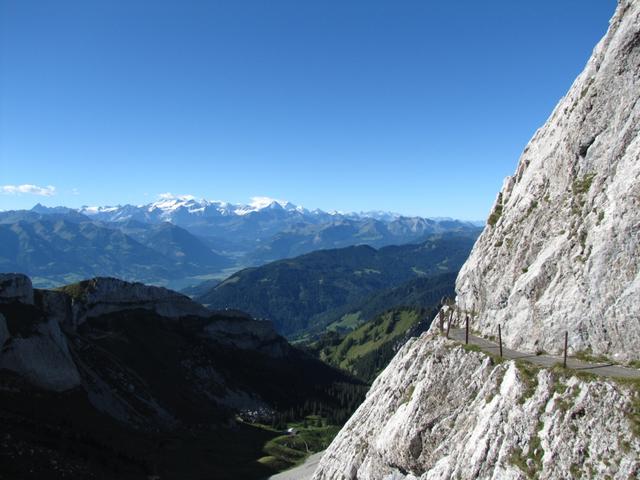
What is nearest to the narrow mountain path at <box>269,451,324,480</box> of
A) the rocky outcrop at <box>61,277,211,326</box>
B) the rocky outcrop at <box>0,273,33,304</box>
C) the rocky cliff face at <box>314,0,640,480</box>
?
the rocky cliff face at <box>314,0,640,480</box>

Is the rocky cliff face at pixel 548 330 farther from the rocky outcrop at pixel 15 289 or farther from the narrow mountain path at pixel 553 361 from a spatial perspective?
the rocky outcrop at pixel 15 289

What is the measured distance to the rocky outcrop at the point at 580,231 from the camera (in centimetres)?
4131

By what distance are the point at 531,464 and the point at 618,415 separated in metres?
6.82

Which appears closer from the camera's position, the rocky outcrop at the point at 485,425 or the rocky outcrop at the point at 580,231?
the rocky outcrop at the point at 485,425

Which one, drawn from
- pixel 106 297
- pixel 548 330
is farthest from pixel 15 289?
pixel 548 330

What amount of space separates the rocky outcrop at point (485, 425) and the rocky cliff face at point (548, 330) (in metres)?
0.11

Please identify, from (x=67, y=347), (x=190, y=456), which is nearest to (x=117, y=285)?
(x=67, y=347)

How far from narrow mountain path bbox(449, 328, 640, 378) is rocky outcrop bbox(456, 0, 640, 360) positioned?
1218mm

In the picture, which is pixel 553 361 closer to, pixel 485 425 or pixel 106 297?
pixel 485 425

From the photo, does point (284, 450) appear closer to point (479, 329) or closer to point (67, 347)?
point (67, 347)

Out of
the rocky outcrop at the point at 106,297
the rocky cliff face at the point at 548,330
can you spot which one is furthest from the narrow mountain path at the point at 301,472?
the rocky outcrop at the point at 106,297

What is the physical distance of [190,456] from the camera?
110500mm

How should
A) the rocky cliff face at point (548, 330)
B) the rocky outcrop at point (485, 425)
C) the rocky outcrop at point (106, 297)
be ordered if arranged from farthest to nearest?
the rocky outcrop at point (106, 297)
the rocky cliff face at point (548, 330)
the rocky outcrop at point (485, 425)

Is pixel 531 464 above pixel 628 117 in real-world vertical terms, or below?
below
